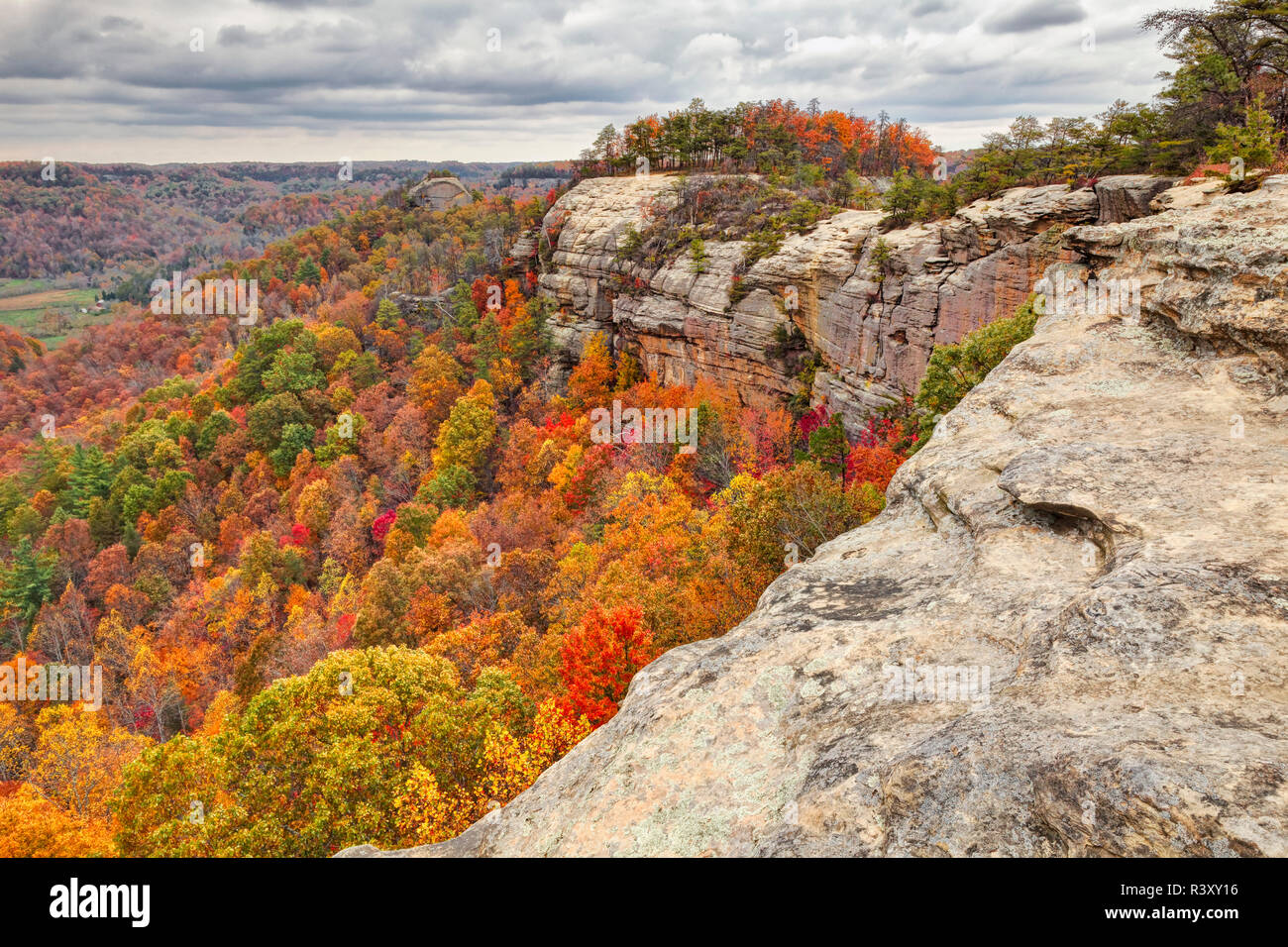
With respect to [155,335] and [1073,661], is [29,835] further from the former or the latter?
[155,335]

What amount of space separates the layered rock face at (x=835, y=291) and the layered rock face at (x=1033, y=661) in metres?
17.1

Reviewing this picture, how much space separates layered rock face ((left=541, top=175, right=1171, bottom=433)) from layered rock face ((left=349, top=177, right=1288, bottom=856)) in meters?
17.1

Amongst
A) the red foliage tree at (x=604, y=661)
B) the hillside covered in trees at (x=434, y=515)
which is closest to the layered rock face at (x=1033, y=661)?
the hillside covered in trees at (x=434, y=515)

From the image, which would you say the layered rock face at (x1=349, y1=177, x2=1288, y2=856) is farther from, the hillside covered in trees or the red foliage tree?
the red foliage tree

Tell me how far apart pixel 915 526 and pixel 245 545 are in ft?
179

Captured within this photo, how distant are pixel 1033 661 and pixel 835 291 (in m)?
34.7

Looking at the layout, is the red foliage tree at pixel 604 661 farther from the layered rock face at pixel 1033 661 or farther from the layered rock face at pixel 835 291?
the layered rock face at pixel 835 291

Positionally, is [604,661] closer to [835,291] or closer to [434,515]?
[835,291]

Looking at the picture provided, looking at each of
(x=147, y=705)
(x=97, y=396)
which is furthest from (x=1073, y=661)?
(x=97, y=396)

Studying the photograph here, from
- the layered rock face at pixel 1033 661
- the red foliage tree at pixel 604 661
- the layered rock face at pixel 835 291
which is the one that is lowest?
the red foliage tree at pixel 604 661

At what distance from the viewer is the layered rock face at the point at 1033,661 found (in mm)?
5629

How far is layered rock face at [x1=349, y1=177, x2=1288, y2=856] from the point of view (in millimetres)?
5629

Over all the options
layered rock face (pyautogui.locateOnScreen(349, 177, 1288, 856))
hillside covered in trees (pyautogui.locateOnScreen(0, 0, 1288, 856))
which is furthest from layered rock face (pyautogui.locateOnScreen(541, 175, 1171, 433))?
layered rock face (pyautogui.locateOnScreen(349, 177, 1288, 856))

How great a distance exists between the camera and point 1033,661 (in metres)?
7.64
